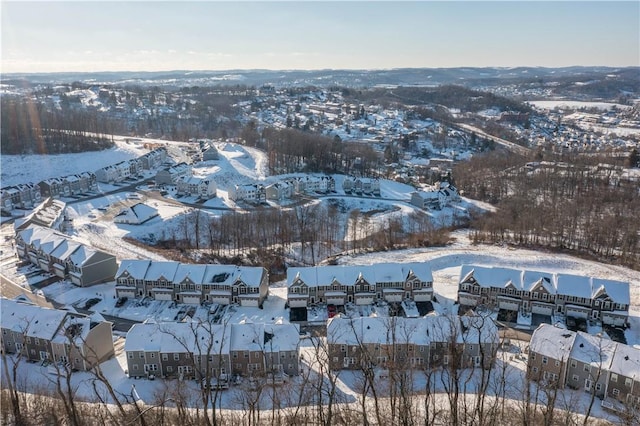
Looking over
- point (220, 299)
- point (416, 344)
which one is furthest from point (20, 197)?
point (416, 344)

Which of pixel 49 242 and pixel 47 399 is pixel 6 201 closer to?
pixel 49 242

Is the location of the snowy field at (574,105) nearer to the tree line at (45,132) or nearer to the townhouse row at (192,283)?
the tree line at (45,132)

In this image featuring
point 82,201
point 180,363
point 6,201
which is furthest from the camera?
point 82,201

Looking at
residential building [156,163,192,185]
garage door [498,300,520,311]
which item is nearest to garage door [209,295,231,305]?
garage door [498,300,520,311]

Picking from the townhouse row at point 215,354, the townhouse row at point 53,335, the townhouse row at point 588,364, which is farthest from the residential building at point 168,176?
the townhouse row at point 588,364

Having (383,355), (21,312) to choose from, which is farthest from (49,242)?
(383,355)

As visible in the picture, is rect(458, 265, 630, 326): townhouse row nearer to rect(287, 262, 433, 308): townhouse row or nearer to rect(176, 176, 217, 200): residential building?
rect(287, 262, 433, 308): townhouse row
